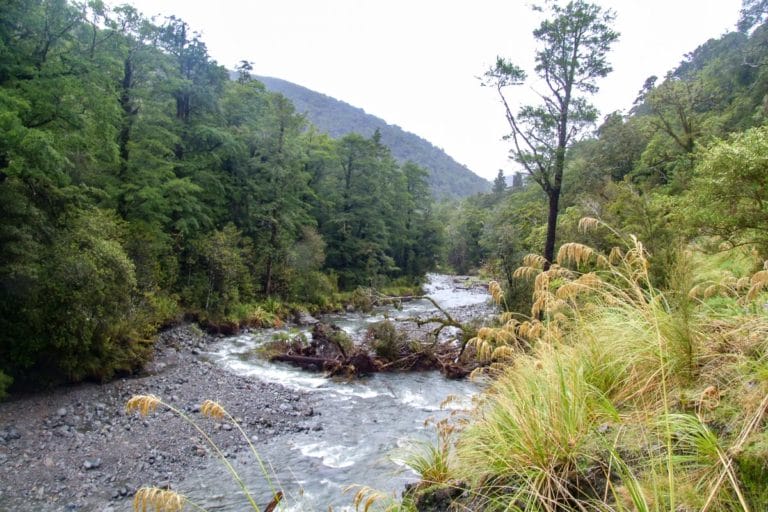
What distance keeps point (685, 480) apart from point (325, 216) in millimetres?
34892

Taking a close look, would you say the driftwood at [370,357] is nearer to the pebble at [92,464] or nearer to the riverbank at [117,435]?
the riverbank at [117,435]

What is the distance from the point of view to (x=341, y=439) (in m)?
9.01

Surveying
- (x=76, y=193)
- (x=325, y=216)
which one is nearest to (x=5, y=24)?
(x=76, y=193)

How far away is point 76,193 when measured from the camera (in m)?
11.4

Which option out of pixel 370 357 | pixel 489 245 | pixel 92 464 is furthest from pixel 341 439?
pixel 489 245

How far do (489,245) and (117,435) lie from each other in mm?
21494

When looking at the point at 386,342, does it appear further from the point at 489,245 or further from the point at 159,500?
the point at 489,245

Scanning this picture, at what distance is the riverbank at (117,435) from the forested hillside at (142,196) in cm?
110

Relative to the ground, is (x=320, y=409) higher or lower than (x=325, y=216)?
lower

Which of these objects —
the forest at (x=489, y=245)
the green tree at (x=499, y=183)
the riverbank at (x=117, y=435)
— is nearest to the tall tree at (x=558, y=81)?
the forest at (x=489, y=245)

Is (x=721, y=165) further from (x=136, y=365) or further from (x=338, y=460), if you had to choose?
(x=136, y=365)

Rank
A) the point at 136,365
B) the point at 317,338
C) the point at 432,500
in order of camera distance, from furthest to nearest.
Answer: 1. the point at 317,338
2. the point at 136,365
3. the point at 432,500

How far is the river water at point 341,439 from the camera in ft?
21.9

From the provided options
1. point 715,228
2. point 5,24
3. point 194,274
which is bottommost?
point 194,274
